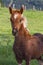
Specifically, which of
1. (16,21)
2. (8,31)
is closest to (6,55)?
(16,21)

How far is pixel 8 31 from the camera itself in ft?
53.3

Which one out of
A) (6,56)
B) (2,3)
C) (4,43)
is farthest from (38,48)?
(2,3)

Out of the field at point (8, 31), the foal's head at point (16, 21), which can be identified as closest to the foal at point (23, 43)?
the foal's head at point (16, 21)

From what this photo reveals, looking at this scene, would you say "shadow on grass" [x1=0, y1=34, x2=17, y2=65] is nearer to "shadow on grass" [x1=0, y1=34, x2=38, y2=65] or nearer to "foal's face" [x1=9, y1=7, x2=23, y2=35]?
"shadow on grass" [x1=0, y1=34, x2=38, y2=65]

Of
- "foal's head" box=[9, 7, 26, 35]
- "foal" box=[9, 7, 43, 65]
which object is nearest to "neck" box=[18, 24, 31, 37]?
"foal" box=[9, 7, 43, 65]

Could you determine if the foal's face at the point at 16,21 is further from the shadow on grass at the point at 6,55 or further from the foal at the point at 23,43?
the shadow on grass at the point at 6,55

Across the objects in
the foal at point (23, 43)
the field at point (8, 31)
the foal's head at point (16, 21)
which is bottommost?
the field at point (8, 31)

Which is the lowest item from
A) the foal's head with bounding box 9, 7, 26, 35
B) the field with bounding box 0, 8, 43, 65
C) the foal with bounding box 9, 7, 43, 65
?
the field with bounding box 0, 8, 43, 65

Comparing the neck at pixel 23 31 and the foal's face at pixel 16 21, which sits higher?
the foal's face at pixel 16 21

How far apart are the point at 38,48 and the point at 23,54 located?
0.51 metres

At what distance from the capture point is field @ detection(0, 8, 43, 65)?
33.2ft

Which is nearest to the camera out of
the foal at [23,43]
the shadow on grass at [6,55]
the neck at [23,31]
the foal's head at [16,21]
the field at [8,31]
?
the foal's head at [16,21]

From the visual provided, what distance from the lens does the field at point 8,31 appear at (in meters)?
10.1

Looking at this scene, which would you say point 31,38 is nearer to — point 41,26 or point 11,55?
point 11,55
